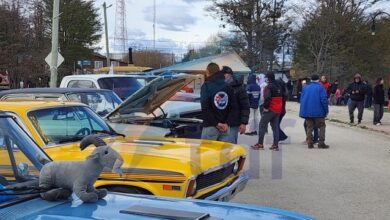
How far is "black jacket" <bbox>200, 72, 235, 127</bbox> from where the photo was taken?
26.3 feet

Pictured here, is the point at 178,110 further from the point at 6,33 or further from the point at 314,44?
the point at 314,44

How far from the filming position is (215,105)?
802 cm

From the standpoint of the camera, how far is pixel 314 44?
49406 millimetres

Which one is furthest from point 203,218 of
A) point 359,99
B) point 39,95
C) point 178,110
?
point 359,99

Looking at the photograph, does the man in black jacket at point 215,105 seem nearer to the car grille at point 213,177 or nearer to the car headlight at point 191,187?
the car grille at point 213,177

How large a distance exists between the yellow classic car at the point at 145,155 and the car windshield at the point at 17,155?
1.02m

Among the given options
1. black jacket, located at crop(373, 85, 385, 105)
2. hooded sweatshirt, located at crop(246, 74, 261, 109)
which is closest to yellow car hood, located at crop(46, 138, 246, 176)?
hooded sweatshirt, located at crop(246, 74, 261, 109)

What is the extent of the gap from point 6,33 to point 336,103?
903 inches

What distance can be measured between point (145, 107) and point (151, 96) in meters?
0.20

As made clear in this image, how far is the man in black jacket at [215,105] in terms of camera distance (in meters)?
8.02

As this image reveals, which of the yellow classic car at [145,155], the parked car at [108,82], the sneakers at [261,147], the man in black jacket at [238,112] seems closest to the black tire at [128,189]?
the yellow classic car at [145,155]

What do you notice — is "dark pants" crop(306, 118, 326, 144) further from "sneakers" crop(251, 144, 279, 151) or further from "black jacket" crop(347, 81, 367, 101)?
"black jacket" crop(347, 81, 367, 101)

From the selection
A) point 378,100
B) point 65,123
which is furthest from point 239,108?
point 378,100

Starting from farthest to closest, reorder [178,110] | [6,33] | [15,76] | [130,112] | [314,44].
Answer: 1. [314,44]
2. [15,76]
3. [6,33]
4. [178,110]
5. [130,112]
